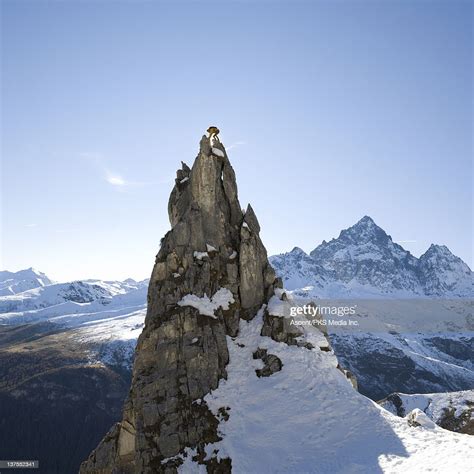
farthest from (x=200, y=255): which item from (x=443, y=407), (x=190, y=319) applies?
(x=443, y=407)

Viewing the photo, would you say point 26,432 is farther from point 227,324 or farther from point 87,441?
point 227,324

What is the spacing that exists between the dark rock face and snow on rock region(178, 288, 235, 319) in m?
0.28

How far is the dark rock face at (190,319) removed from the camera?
37.6 m

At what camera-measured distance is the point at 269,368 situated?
41594 millimetres

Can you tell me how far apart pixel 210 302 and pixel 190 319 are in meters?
3.20

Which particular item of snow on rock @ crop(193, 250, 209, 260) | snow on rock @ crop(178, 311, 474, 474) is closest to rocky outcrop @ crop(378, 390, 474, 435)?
snow on rock @ crop(178, 311, 474, 474)

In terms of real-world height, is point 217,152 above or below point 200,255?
above

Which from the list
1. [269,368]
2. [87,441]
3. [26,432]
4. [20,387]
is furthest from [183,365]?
[20,387]

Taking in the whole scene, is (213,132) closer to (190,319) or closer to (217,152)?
(217,152)

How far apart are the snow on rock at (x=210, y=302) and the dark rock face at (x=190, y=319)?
283mm

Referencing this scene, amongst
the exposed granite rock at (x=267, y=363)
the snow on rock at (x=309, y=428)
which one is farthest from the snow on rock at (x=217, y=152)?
the exposed granite rock at (x=267, y=363)

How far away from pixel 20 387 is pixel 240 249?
185 meters

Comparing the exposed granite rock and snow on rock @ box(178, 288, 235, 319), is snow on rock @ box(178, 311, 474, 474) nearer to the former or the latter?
the exposed granite rock

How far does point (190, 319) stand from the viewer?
4344 cm
